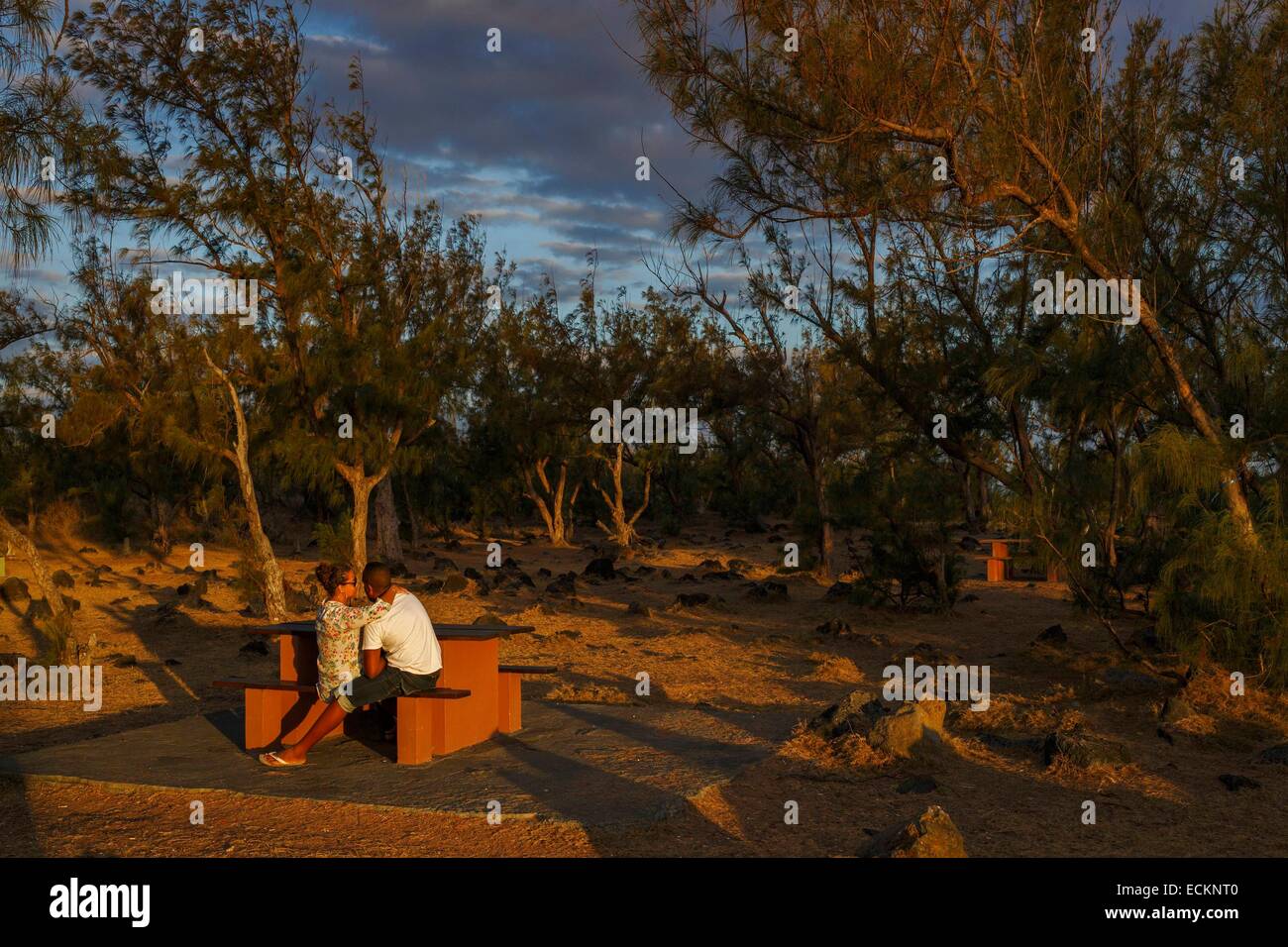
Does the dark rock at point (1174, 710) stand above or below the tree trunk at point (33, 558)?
below

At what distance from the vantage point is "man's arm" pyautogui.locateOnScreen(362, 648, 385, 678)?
657 centimetres

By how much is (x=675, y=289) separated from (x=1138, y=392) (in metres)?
8.48

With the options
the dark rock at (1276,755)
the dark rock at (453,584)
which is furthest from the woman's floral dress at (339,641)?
the dark rock at (453,584)

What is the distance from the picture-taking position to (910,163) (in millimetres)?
7617

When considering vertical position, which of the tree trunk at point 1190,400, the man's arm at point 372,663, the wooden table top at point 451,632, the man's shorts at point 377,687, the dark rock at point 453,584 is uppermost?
the tree trunk at point 1190,400

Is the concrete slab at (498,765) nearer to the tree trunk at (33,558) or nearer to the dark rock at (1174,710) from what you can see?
the tree trunk at (33,558)

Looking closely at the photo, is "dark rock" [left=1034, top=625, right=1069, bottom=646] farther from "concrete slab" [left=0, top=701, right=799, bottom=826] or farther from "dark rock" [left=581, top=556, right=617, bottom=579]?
"dark rock" [left=581, top=556, right=617, bottom=579]

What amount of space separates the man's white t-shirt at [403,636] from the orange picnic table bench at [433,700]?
22 centimetres

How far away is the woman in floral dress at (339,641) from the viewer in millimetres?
6555

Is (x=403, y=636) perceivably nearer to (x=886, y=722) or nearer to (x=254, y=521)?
(x=886, y=722)

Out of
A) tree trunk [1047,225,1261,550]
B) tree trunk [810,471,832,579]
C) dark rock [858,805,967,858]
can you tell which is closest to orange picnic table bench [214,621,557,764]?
dark rock [858,805,967,858]

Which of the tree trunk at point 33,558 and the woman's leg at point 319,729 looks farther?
the tree trunk at point 33,558

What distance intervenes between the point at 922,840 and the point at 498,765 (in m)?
2.85

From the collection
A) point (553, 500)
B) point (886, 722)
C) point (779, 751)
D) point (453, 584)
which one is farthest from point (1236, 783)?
point (553, 500)
